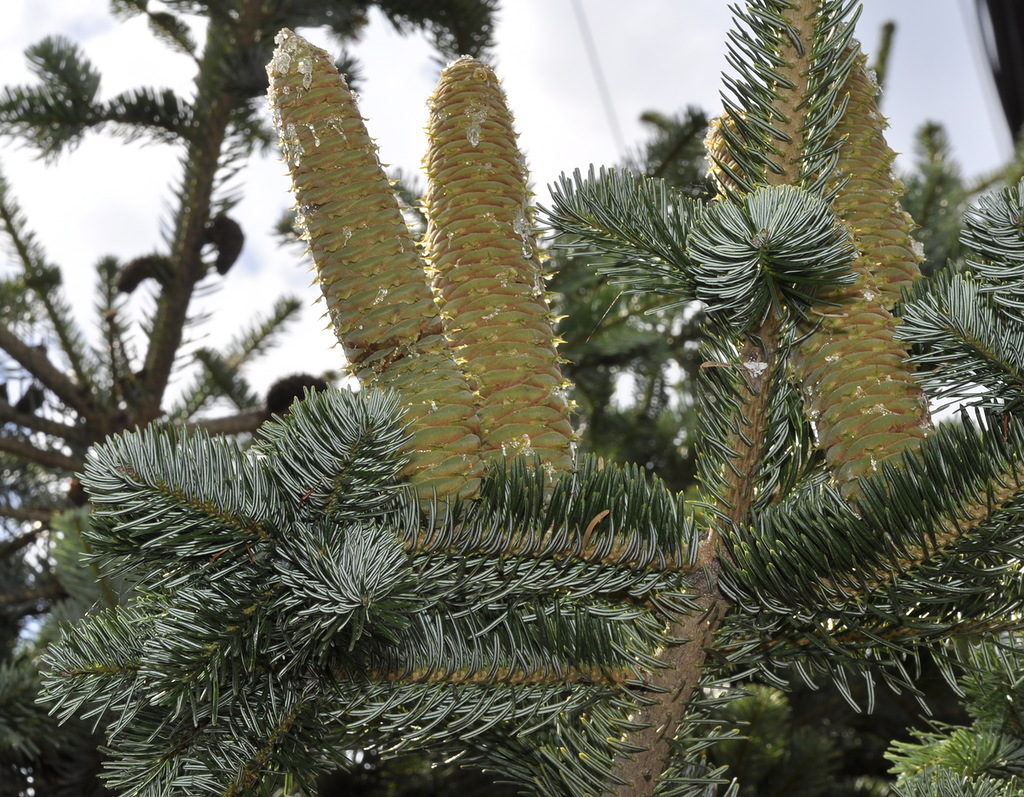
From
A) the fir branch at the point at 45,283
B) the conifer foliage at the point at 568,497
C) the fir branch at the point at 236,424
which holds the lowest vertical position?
the conifer foliage at the point at 568,497

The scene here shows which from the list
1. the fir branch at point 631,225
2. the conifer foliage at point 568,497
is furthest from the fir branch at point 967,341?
the fir branch at point 631,225

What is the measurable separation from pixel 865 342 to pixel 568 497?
183 mm

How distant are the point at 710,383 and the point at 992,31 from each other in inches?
154

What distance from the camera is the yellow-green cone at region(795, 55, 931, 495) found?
50 cm

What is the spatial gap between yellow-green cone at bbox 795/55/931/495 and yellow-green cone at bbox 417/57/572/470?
0.14 m

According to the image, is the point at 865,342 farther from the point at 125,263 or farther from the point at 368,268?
the point at 125,263

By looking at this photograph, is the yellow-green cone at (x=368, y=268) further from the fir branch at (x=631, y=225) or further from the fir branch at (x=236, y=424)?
the fir branch at (x=236, y=424)

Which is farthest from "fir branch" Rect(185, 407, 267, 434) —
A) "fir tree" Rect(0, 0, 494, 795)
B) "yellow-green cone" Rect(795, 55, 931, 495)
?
"yellow-green cone" Rect(795, 55, 931, 495)

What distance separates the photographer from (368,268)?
0.51 m

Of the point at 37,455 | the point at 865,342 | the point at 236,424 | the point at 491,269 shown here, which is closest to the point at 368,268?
the point at 491,269

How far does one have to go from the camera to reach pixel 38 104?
4.76 feet

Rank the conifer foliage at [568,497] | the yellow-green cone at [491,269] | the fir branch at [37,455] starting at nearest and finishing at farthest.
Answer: the conifer foliage at [568,497]
the yellow-green cone at [491,269]
the fir branch at [37,455]

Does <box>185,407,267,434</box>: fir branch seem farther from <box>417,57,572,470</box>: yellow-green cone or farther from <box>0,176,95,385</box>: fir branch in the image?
<box>417,57,572,470</box>: yellow-green cone

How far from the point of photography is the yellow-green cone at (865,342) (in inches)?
19.6
